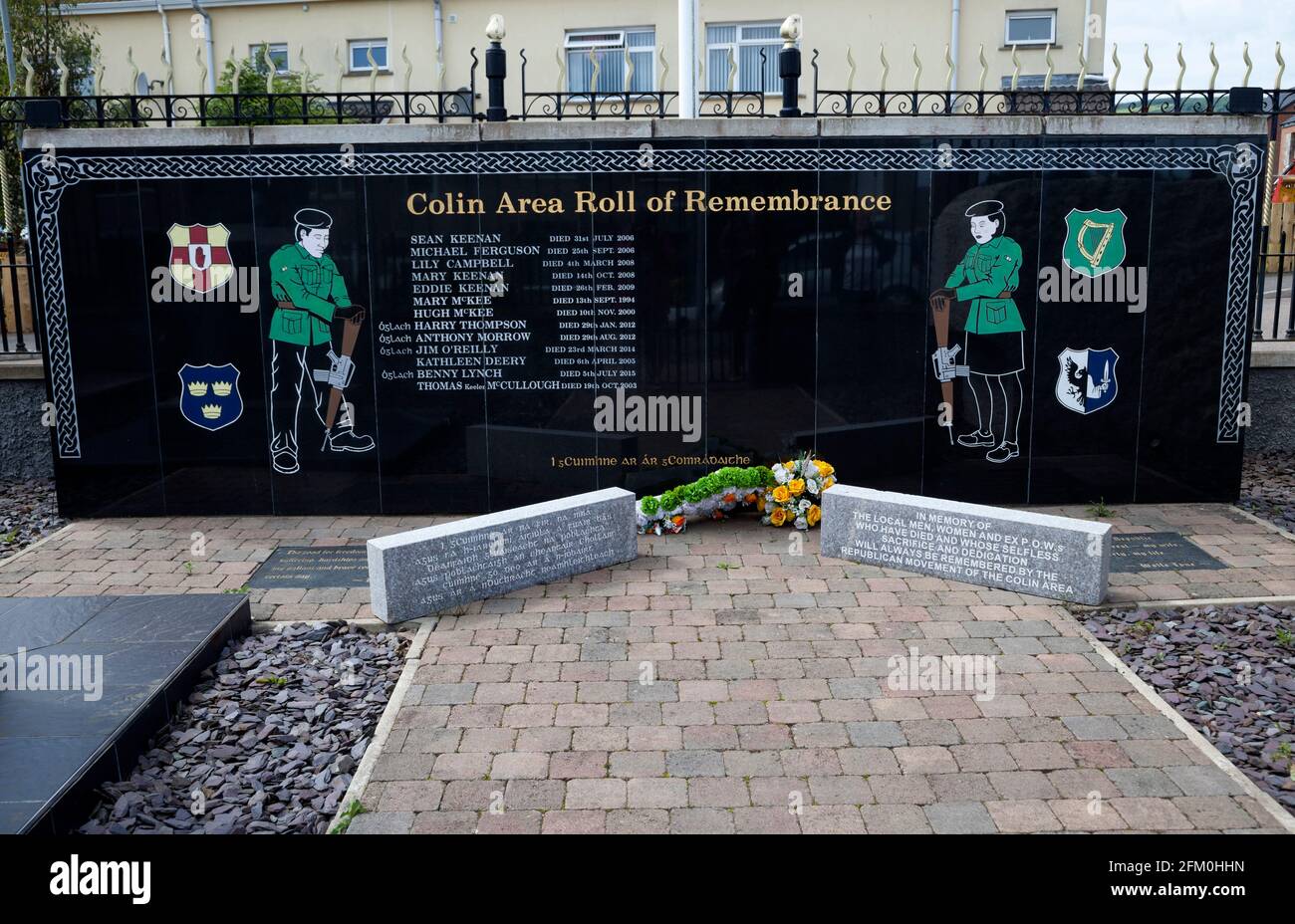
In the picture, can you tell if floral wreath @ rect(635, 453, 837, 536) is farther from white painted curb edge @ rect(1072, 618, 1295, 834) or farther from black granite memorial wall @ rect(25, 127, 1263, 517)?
white painted curb edge @ rect(1072, 618, 1295, 834)

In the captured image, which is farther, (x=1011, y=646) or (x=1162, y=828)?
(x=1011, y=646)

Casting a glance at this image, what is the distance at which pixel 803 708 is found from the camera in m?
6.25

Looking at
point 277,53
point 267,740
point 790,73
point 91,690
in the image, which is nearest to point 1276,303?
point 790,73

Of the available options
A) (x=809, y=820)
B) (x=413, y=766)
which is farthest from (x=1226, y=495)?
(x=413, y=766)

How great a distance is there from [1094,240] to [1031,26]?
11743 millimetres

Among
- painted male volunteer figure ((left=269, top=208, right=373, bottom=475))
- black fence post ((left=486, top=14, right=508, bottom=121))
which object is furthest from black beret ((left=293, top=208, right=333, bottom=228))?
black fence post ((left=486, top=14, right=508, bottom=121))

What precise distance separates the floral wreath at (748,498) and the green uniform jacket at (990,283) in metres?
2.05

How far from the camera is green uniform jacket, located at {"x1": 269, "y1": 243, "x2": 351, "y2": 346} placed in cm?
1020

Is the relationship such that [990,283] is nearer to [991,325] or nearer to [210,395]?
[991,325]

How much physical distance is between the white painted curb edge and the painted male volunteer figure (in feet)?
22.1

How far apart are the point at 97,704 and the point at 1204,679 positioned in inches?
250

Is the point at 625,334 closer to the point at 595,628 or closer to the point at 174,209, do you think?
the point at 595,628

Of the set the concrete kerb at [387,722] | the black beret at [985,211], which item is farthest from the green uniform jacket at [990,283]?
the concrete kerb at [387,722]

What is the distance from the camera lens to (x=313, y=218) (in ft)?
33.3
